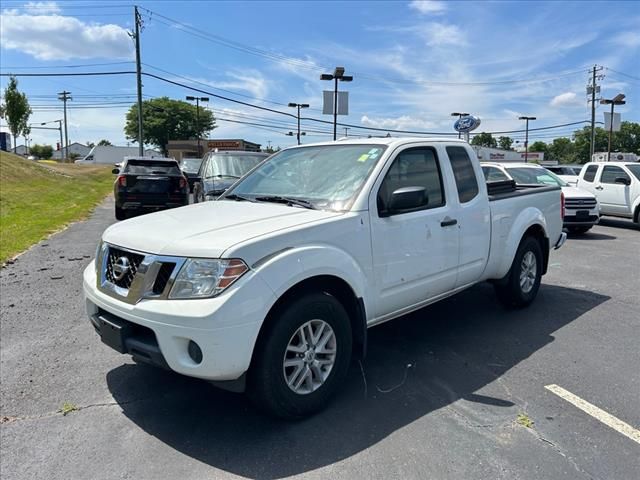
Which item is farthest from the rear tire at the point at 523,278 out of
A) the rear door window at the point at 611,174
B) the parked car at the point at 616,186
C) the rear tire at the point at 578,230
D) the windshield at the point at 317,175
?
the rear door window at the point at 611,174

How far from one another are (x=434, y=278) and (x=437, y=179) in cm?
90

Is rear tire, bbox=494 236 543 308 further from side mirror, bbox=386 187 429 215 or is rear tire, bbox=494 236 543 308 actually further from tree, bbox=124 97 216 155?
tree, bbox=124 97 216 155

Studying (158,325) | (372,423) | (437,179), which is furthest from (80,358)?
(437,179)

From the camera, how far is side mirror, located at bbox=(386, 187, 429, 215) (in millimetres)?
3598

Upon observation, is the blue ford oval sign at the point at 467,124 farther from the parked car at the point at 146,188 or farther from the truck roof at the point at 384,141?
the truck roof at the point at 384,141

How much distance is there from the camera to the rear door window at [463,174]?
459 cm

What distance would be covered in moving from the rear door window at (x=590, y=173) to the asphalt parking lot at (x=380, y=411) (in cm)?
1037

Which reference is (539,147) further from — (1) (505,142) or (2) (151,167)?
(2) (151,167)

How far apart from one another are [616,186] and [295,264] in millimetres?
13590

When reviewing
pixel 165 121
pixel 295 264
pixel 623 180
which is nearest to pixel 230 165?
pixel 295 264

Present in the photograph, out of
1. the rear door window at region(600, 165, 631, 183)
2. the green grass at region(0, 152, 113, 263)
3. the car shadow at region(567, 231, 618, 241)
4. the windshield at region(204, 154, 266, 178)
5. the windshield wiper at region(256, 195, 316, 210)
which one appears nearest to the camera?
the windshield wiper at region(256, 195, 316, 210)

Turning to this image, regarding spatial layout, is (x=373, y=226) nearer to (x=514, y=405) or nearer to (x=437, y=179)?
(x=437, y=179)

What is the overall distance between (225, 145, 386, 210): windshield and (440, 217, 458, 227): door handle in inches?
32.8

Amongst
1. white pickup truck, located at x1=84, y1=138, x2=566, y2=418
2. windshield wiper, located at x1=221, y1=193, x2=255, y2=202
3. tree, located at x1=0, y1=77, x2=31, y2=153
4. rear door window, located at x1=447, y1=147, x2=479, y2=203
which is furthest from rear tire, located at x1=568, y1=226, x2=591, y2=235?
tree, located at x1=0, y1=77, x2=31, y2=153
